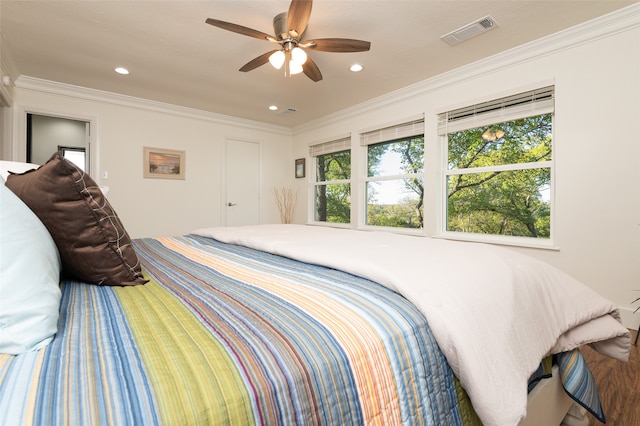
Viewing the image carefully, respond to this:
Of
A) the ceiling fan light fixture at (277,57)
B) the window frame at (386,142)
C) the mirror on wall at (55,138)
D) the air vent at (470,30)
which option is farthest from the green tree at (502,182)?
the mirror on wall at (55,138)

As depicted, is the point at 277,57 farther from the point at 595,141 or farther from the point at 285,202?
the point at 285,202

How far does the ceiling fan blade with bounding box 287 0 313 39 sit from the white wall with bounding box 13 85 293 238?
297cm

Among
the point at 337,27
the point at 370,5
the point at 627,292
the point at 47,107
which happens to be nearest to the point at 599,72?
the point at 627,292

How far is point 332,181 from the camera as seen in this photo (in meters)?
5.14

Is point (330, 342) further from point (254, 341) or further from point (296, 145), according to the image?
point (296, 145)

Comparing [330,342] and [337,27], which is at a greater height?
[337,27]

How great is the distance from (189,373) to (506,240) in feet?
10.8

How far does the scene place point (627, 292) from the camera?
2.37m

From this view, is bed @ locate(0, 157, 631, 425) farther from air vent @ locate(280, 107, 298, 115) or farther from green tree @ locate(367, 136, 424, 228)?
air vent @ locate(280, 107, 298, 115)

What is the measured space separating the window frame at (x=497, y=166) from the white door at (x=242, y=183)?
10.1 feet

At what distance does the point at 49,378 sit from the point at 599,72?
3602 mm

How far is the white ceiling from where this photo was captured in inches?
90.2

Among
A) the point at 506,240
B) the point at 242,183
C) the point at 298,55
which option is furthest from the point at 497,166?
the point at 242,183

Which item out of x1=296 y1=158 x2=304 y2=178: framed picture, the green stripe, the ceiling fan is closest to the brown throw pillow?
the green stripe
